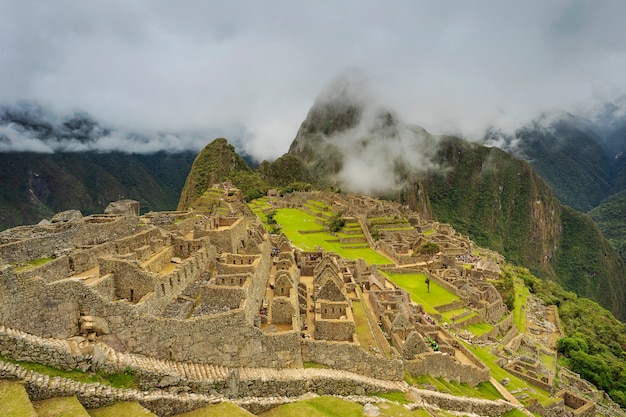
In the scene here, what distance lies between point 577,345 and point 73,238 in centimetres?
4796

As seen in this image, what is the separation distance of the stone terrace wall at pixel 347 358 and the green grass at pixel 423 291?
20.2 meters

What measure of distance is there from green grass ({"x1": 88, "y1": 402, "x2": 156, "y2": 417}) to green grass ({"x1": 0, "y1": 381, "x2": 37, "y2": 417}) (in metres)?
1.65

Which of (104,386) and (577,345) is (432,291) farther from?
(104,386)

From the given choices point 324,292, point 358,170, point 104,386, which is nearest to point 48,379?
point 104,386

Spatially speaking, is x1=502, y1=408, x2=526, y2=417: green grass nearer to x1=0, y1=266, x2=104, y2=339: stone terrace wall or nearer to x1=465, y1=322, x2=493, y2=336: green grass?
x1=465, y1=322, x2=493, y2=336: green grass

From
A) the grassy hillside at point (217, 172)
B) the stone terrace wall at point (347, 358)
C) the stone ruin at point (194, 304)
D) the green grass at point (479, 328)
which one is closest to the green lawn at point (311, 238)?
the green grass at point (479, 328)

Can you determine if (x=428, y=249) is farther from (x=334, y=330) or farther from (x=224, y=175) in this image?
(x=224, y=175)

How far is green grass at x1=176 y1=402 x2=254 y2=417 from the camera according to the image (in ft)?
35.7

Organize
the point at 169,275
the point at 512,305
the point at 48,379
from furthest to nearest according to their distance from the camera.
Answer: the point at 512,305, the point at 169,275, the point at 48,379

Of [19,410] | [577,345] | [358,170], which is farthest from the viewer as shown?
[358,170]

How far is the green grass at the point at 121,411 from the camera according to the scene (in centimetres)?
974

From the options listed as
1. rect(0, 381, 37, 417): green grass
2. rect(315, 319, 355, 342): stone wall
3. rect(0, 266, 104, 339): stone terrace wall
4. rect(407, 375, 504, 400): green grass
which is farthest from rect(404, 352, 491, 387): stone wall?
rect(0, 381, 37, 417): green grass

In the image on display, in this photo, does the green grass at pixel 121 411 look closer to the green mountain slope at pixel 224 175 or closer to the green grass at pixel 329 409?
the green grass at pixel 329 409

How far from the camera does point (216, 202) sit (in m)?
56.4
